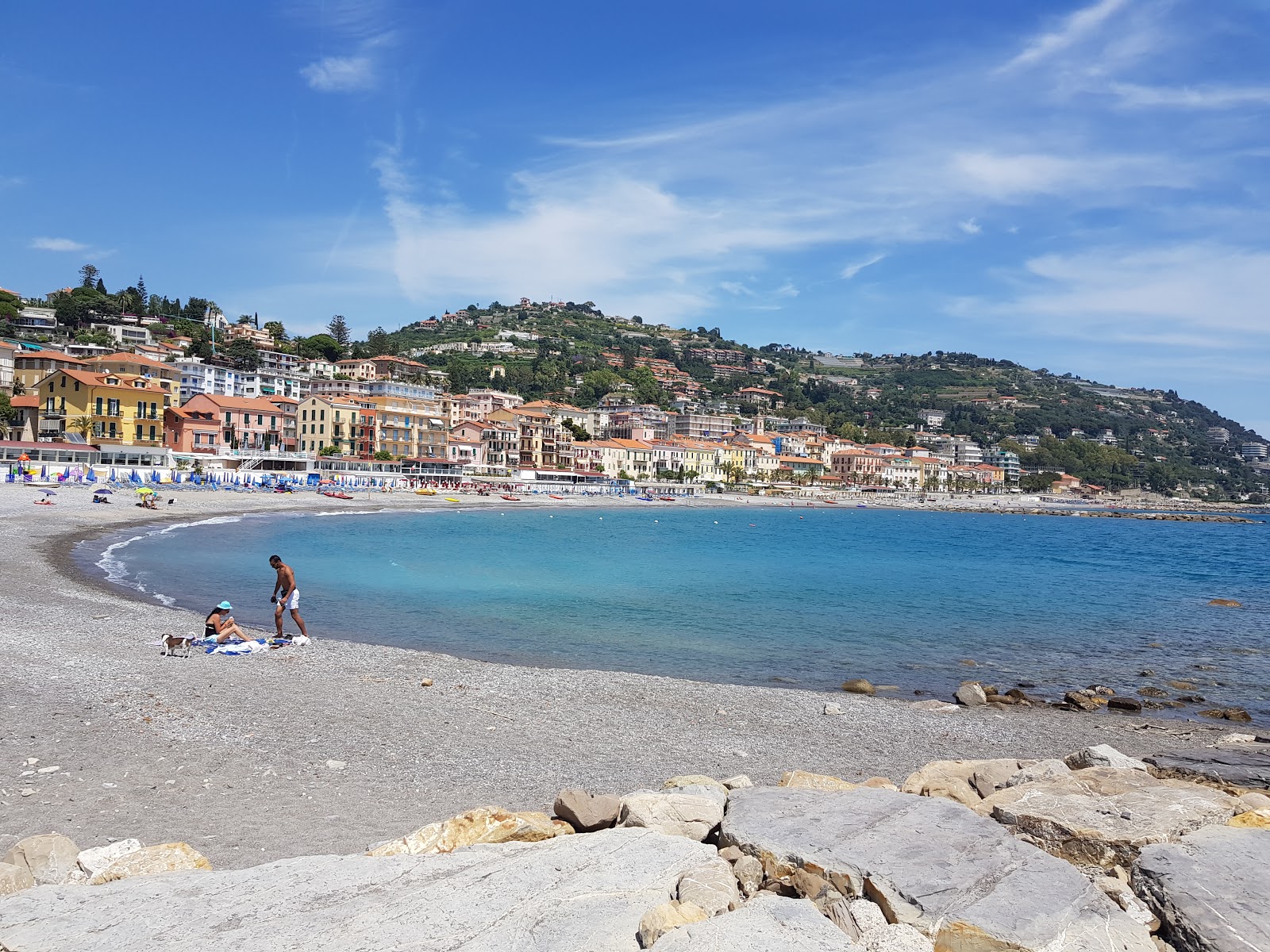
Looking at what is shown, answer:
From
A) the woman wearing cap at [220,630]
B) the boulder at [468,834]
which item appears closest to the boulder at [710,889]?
the boulder at [468,834]

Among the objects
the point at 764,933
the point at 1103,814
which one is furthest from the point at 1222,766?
the point at 764,933

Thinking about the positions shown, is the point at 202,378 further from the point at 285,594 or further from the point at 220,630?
the point at 220,630

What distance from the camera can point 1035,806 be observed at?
5.70m

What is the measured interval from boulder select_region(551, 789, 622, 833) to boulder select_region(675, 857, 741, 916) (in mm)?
1322

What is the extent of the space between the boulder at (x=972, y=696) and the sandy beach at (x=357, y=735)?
0.66 m

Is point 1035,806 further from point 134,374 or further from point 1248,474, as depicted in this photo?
point 1248,474

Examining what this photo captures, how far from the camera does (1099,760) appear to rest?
7.63m

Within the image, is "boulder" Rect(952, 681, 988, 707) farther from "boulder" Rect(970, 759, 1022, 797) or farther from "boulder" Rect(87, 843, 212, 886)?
"boulder" Rect(87, 843, 212, 886)

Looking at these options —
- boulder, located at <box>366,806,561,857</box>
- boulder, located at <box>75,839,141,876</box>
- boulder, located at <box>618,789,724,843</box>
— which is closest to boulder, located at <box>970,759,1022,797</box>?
boulder, located at <box>618,789,724,843</box>

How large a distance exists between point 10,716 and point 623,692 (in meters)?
7.06

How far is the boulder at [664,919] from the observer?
3754 millimetres

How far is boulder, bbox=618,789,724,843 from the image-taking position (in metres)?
5.35

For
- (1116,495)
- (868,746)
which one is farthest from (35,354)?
(1116,495)

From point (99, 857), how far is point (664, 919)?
3.37 meters
